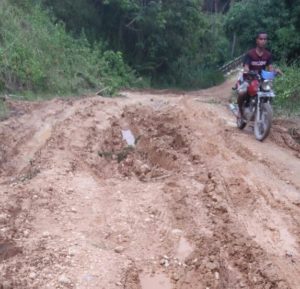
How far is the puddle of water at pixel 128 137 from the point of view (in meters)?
8.97

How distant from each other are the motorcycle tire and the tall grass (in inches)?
274

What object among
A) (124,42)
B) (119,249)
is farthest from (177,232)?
(124,42)

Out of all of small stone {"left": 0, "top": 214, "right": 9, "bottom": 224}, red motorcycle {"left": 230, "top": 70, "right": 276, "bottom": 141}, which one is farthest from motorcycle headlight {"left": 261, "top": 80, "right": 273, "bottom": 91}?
small stone {"left": 0, "top": 214, "right": 9, "bottom": 224}

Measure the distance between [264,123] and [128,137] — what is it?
7.60ft

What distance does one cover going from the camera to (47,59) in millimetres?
16531

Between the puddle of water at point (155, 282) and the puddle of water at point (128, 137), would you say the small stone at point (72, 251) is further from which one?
the puddle of water at point (128, 137)

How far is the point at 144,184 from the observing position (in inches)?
265

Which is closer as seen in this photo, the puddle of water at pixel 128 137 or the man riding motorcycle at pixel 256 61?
the puddle of water at pixel 128 137

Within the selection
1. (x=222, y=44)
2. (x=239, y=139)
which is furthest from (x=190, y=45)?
(x=239, y=139)

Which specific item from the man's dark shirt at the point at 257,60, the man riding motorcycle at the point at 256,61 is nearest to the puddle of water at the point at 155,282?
the man riding motorcycle at the point at 256,61

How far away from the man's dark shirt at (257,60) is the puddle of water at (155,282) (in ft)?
18.7

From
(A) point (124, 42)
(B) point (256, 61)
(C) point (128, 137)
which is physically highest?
(B) point (256, 61)

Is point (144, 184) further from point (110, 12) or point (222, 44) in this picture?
point (222, 44)

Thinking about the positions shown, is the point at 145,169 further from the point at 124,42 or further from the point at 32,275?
the point at 124,42
